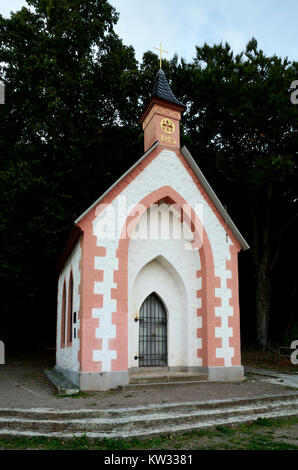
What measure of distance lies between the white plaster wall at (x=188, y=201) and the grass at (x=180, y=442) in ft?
14.9

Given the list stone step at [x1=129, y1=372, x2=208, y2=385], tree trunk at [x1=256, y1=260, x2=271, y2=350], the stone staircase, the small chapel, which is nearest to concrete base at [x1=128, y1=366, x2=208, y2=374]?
the small chapel

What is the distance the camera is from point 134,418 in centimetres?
714

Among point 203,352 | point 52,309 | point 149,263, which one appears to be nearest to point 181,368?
point 203,352

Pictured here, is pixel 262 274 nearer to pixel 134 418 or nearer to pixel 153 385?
pixel 153 385

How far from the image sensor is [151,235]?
13391 millimetres

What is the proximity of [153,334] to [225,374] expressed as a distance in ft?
8.39

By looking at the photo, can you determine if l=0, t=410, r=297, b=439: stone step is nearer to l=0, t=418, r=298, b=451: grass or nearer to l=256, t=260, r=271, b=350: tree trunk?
l=0, t=418, r=298, b=451: grass

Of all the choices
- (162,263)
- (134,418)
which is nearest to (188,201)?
(162,263)

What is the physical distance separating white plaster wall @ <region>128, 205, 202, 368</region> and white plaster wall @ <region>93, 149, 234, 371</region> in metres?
0.33

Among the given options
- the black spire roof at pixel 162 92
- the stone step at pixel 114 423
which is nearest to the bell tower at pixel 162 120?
the black spire roof at pixel 162 92

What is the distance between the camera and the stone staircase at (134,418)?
21.6ft
